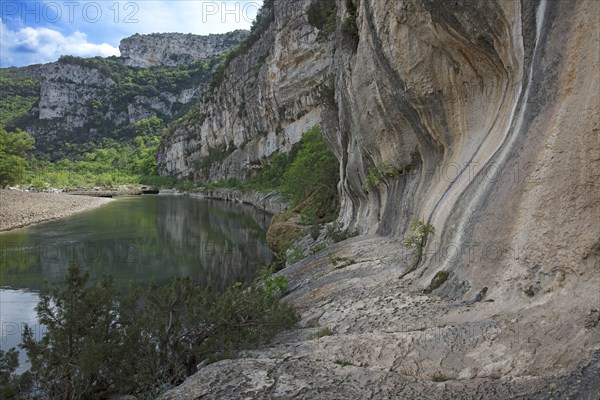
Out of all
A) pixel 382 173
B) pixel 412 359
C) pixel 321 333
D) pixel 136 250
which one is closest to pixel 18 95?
pixel 136 250

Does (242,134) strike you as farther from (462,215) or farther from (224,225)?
(462,215)

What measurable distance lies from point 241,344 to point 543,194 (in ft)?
14.2

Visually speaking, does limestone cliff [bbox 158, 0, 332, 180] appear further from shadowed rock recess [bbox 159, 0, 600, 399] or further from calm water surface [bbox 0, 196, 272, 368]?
shadowed rock recess [bbox 159, 0, 600, 399]

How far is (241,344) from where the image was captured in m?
5.92

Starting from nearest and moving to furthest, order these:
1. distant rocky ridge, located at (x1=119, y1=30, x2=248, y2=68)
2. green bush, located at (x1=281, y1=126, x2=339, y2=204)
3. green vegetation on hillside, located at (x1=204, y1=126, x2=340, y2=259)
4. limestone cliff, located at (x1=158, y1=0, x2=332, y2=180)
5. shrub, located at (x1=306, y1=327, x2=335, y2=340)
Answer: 1. shrub, located at (x1=306, y1=327, x2=335, y2=340)
2. green vegetation on hillside, located at (x1=204, y1=126, x2=340, y2=259)
3. green bush, located at (x1=281, y1=126, x2=339, y2=204)
4. limestone cliff, located at (x1=158, y1=0, x2=332, y2=180)
5. distant rocky ridge, located at (x1=119, y1=30, x2=248, y2=68)

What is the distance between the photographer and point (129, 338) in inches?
228

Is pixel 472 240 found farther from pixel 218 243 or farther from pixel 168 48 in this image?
pixel 168 48

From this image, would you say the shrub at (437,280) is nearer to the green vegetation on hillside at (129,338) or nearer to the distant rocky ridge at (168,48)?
the green vegetation on hillside at (129,338)

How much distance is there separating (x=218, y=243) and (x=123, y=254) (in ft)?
18.8

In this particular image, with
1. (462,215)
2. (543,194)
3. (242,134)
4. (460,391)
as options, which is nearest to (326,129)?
(462,215)

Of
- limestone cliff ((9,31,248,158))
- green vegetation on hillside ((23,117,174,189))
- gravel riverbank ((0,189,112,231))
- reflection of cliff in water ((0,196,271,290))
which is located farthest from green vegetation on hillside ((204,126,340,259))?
limestone cliff ((9,31,248,158))

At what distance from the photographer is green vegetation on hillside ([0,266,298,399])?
525 centimetres

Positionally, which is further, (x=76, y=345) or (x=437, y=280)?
(x=437, y=280)

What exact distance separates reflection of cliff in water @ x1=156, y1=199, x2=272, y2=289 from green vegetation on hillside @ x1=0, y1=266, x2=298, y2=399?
964 centimetres
